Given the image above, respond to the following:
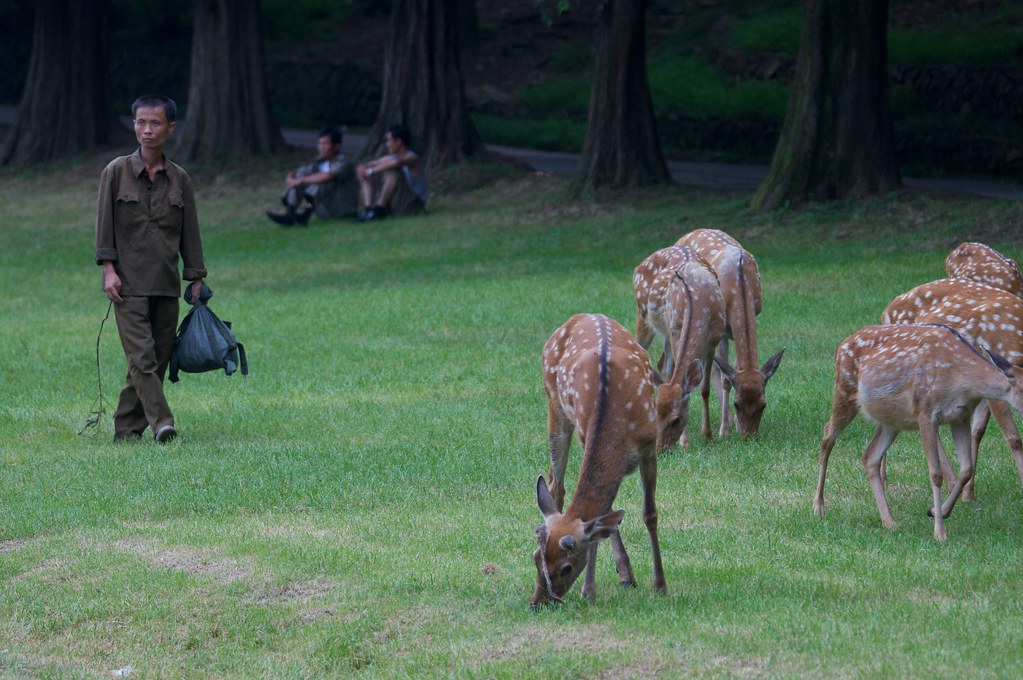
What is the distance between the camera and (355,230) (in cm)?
2359

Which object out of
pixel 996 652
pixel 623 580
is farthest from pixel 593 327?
pixel 996 652

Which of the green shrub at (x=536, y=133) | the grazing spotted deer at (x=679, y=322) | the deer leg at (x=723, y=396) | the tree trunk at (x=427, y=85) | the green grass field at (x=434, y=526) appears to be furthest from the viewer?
the green shrub at (x=536, y=133)

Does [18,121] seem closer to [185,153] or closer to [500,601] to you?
[185,153]

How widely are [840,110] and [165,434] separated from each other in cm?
1223

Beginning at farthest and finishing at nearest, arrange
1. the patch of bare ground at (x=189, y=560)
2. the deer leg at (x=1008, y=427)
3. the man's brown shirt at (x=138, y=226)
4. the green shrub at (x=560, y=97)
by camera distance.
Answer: the green shrub at (x=560, y=97) < the man's brown shirt at (x=138, y=226) < the deer leg at (x=1008, y=427) < the patch of bare ground at (x=189, y=560)

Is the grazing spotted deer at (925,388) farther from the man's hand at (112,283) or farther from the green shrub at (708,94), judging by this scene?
the green shrub at (708,94)

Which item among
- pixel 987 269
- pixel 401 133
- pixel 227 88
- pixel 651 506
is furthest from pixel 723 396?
pixel 227 88

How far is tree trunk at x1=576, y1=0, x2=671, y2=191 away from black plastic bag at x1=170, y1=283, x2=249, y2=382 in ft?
45.1

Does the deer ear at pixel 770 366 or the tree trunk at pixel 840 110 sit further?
the tree trunk at pixel 840 110

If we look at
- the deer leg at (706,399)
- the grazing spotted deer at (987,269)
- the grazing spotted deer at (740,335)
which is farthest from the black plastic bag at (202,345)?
the grazing spotted deer at (987,269)

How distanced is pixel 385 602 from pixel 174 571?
1.22m

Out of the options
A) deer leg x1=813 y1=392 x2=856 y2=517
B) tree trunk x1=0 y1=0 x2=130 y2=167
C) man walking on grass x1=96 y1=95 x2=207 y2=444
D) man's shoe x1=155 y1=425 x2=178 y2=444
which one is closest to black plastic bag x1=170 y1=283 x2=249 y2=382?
man walking on grass x1=96 y1=95 x2=207 y2=444

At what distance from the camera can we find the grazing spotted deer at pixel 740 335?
9.75m

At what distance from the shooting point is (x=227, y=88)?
2867 centimetres
